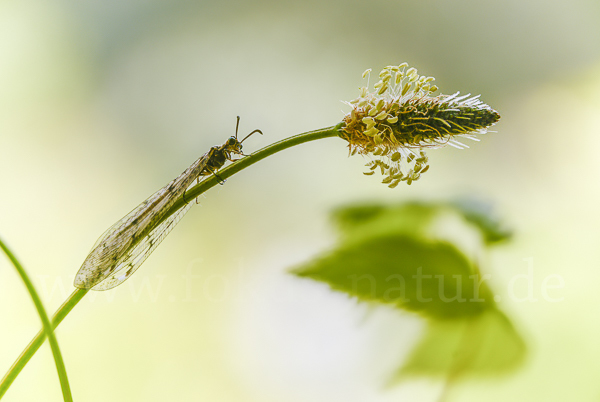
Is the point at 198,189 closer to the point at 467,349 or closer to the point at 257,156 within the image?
the point at 257,156

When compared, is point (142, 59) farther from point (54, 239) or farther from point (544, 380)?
point (544, 380)

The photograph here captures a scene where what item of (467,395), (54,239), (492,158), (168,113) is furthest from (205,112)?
(467,395)

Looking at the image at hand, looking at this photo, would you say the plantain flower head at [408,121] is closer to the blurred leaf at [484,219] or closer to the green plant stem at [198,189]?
the green plant stem at [198,189]

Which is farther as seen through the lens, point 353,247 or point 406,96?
point 353,247

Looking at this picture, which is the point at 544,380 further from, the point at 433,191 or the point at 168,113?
the point at 168,113

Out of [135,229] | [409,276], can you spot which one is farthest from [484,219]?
[135,229]

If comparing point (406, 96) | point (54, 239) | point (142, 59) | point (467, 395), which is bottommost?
point (467, 395)

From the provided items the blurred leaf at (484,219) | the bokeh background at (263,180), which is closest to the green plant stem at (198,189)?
the bokeh background at (263,180)

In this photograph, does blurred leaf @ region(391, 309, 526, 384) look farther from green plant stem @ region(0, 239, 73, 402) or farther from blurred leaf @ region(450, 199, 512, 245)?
green plant stem @ region(0, 239, 73, 402)

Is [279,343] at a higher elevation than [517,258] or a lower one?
lower
